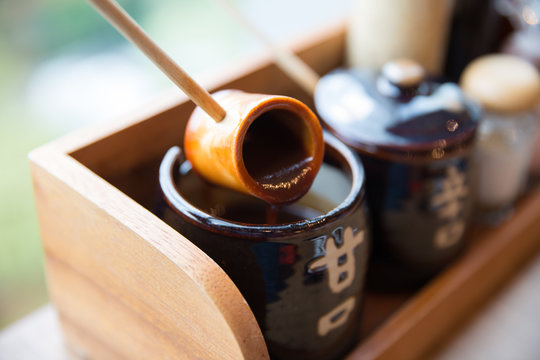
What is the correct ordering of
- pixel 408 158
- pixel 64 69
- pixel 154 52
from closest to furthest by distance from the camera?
pixel 154 52
pixel 408 158
pixel 64 69

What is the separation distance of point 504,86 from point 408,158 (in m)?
0.20

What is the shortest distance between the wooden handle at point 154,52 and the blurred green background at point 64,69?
0.72m

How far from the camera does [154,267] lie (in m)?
0.40

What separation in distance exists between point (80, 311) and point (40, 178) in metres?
0.13

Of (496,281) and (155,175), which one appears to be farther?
(496,281)

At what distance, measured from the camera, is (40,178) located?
48 cm

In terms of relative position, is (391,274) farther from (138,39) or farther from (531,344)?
(138,39)

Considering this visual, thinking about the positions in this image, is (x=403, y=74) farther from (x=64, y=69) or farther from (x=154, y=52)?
(x=64, y=69)

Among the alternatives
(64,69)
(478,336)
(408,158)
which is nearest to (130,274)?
(408,158)

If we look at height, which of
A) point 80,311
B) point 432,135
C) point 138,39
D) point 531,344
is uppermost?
point 138,39

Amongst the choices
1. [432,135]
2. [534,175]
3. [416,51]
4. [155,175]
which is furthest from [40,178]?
[534,175]

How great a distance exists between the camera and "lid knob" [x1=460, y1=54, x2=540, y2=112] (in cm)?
64

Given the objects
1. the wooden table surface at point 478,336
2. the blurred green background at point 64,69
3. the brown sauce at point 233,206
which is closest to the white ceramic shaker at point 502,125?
the wooden table surface at point 478,336

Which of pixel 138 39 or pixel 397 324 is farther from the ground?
pixel 138 39
